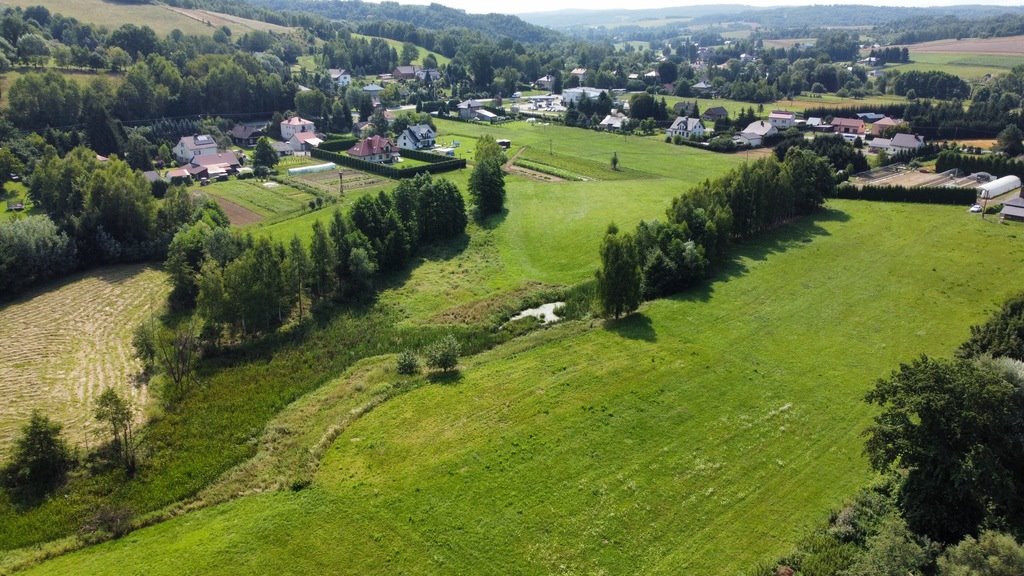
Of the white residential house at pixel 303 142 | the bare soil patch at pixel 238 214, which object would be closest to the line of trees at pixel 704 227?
the bare soil patch at pixel 238 214

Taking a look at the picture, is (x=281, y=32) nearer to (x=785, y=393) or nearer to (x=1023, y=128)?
(x=1023, y=128)

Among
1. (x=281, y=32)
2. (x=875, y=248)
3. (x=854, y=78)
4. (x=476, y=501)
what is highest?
(x=281, y=32)

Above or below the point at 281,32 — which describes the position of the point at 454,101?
below

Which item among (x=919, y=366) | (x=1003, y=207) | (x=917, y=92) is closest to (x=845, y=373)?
(x=919, y=366)

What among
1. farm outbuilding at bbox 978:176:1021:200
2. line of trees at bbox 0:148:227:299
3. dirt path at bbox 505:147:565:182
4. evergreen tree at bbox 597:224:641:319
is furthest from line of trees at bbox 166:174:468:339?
farm outbuilding at bbox 978:176:1021:200

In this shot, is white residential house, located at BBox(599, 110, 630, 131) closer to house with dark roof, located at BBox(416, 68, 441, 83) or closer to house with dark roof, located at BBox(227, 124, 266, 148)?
house with dark roof, located at BBox(227, 124, 266, 148)

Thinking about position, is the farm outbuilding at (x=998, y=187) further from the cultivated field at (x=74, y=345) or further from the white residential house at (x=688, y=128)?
the cultivated field at (x=74, y=345)

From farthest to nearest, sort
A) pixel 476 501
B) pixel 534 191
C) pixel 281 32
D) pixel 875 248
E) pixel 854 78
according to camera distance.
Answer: pixel 281 32
pixel 854 78
pixel 534 191
pixel 875 248
pixel 476 501
